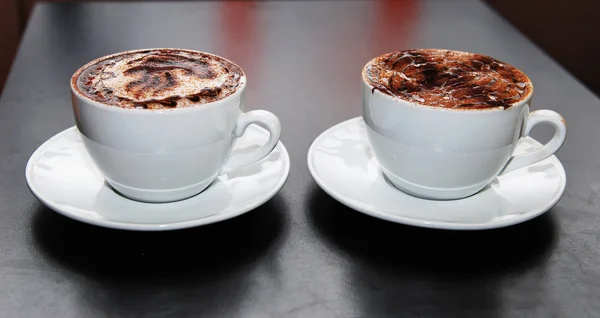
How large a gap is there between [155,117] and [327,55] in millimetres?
650

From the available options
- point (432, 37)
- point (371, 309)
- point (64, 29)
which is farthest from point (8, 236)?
point (432, 37)

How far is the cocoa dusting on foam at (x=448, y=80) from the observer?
694 millimetres

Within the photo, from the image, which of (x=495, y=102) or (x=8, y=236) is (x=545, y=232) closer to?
(x=495, y=102)

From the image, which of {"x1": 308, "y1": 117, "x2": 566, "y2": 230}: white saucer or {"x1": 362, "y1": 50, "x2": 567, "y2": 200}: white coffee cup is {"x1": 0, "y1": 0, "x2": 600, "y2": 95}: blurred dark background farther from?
{"x1": 362, "y1": 50, "x2": 567, "y2": 200}: white coffee cup

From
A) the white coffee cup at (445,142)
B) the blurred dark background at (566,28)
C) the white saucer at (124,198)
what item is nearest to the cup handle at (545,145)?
the white coffee cup at (445,142)

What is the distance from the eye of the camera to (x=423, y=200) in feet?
2.40

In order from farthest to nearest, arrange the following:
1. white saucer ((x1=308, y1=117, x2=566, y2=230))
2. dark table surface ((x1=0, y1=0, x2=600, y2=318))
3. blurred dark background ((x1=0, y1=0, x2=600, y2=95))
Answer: blurred dark background ((x1=0, y1=0, x2=600, y2=95))
white saucer ((x1=308, y1=117, x2=566, y2=230))
dark table surface ((x1=0, y1=0, x2=600, y2=318))

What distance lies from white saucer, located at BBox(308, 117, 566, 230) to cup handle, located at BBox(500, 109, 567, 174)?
0.09ft

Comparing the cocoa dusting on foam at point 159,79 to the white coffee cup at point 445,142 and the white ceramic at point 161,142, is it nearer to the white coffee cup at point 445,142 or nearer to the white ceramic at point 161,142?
the white ceramic at point 161,142

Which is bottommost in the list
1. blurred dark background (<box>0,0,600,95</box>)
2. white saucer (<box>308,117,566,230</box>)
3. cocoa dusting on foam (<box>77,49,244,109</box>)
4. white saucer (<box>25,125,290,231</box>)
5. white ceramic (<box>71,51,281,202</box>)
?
blurred dark background (<box>0,0,600,95</box>)

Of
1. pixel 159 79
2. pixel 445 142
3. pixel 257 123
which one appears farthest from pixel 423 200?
pixel 159 79

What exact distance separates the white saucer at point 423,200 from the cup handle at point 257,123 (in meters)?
0.06

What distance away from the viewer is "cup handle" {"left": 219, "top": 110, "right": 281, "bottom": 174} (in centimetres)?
72

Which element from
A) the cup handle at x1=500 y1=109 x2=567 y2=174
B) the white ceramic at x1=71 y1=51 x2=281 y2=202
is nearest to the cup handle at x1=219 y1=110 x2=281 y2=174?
the white ceramic at x1=71 y1=51 x2=281 y2=202
